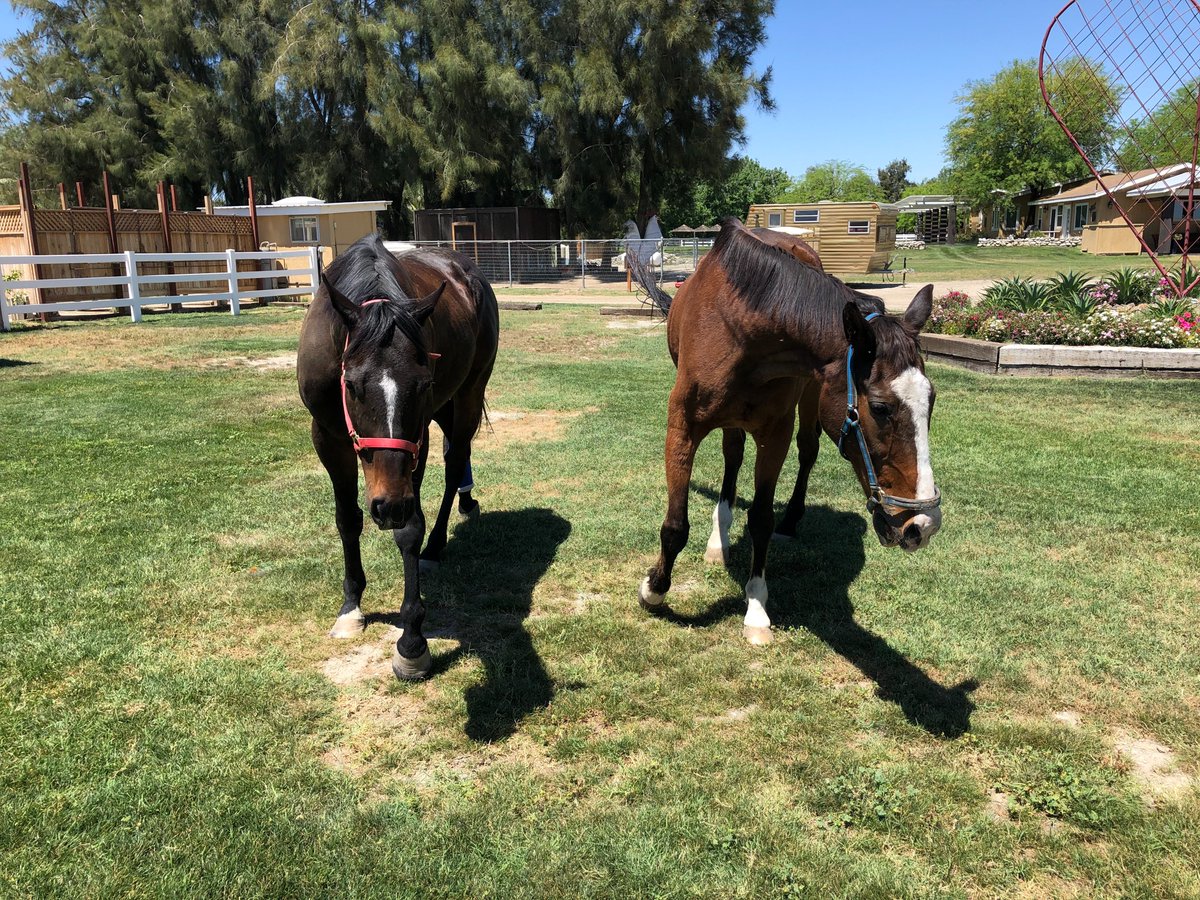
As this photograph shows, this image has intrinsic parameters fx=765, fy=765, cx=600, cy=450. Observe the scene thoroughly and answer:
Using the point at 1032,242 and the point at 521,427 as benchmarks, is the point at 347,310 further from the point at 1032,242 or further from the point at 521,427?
the point at 1032,242

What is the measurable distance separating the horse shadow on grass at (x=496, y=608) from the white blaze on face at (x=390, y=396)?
48.9 inches

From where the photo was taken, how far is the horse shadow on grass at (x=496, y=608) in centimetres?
322

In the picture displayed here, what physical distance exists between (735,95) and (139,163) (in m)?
28.3

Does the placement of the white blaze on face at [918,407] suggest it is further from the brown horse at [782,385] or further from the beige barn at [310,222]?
the beige barn at [310,222]

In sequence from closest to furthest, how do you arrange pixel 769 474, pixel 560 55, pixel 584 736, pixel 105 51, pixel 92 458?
pixel 584 736 < pixel 769 474 < pixel 92 458 < pixel 560 55 < pixel 105 51

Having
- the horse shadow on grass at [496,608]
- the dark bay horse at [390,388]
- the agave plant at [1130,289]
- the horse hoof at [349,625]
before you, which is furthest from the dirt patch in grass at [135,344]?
the agave plant at [1130,289]

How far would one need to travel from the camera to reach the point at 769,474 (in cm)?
407

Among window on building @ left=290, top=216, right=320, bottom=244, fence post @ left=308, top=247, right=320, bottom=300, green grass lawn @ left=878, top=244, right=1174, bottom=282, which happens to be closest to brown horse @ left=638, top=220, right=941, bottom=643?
fence post @ left=308, top=247, right=320, bottom=300

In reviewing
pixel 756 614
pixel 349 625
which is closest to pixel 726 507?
pixel 756 614

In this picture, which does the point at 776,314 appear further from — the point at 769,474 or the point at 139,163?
the point at 139,163

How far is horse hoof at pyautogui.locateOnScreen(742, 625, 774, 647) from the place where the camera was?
12.3 feet

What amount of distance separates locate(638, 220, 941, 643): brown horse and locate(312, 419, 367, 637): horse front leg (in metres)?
1.47

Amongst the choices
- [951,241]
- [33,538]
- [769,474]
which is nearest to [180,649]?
[33,538]

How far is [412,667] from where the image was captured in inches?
132
